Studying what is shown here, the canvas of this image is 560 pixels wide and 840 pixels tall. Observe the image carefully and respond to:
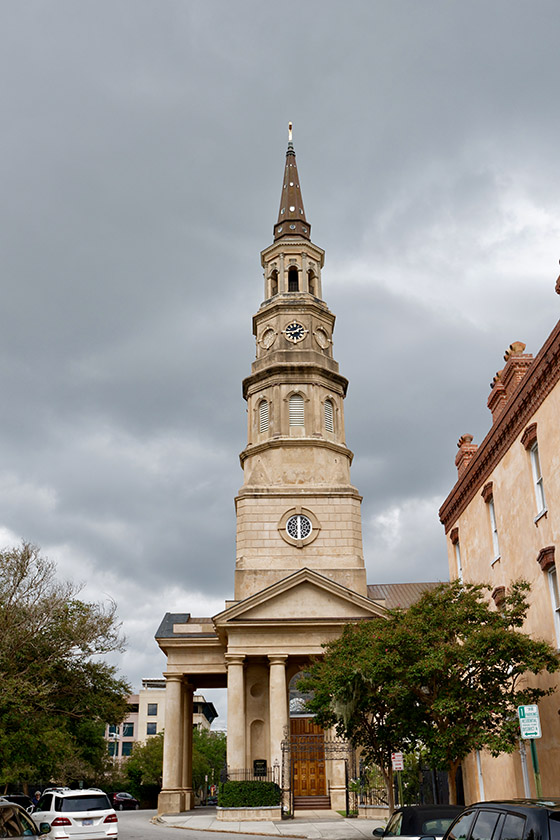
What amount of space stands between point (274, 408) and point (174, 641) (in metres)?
14.7

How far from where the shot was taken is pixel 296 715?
165ft

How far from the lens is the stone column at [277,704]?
3747 cm

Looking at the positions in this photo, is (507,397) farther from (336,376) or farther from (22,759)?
(336,376)

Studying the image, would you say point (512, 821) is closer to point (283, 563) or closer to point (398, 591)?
point (283, 563)

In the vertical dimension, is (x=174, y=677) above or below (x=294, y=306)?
below

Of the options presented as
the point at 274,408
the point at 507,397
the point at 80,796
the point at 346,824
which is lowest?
the point at 346,824

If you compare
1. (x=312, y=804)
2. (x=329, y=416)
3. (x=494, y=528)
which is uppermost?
(x=329, y=416)

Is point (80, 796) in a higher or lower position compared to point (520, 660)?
lower

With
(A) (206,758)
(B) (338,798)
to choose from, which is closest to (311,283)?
(B) (338,798)

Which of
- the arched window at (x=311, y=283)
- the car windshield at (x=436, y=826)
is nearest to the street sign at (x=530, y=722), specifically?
the car windshield at (x=436, y=826)

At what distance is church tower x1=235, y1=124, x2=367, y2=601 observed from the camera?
150ft

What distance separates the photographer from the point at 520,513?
71.3 ft

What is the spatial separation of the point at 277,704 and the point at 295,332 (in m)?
23.5

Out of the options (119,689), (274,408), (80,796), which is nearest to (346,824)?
(119,689)
